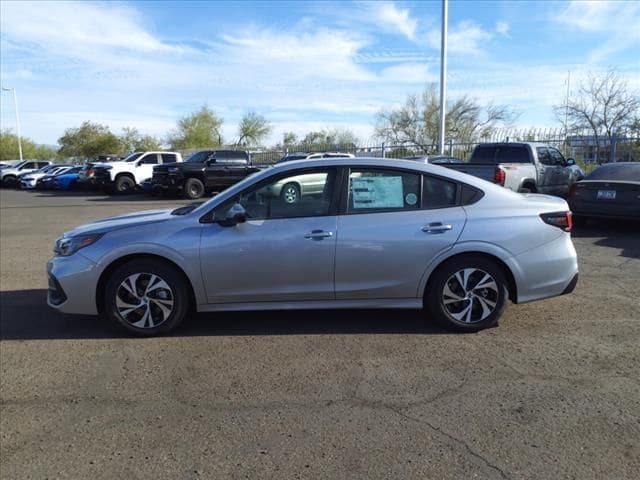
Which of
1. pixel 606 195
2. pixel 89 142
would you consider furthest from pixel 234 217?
pixel 89 142

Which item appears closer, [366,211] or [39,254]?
[366,211]

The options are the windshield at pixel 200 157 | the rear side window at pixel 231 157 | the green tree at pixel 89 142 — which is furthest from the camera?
the green tree at pixel 89 142

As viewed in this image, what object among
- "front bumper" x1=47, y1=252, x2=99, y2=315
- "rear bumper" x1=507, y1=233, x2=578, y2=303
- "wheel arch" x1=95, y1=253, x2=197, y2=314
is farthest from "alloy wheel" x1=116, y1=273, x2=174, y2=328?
"rear bumper" x1=507, y1=233, x2=578, y2=303

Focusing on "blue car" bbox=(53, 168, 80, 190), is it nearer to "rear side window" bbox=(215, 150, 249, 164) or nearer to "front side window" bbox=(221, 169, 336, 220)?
"rear side window" bbox=(215, 150, 249, 164)

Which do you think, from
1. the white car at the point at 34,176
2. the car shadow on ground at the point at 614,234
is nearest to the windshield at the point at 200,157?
the white car at the point at 34,176

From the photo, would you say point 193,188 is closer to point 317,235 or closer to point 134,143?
point 317,235

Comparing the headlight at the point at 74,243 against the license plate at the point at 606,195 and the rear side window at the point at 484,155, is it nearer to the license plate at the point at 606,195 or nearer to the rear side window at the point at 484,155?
the license plate at the point at 606,195

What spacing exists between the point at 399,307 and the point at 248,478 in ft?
7.93

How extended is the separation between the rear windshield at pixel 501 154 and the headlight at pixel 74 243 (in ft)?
34.8

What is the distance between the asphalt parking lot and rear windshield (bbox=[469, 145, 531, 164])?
7842 millimetres

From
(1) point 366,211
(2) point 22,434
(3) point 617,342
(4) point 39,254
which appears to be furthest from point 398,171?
(4) point 39,254

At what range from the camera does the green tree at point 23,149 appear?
225 ft

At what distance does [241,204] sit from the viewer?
484cm

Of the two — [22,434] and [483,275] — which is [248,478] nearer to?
[22,434]
